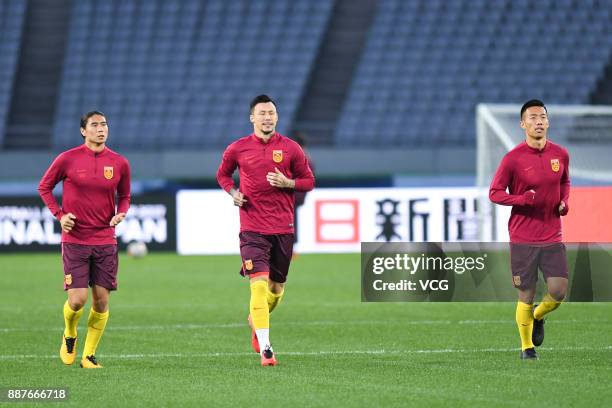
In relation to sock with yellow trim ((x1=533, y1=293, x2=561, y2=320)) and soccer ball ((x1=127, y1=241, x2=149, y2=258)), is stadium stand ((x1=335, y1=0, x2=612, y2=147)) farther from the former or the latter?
sock with yellow trim ((x1=533, y1=293, x2=561, y2=320))

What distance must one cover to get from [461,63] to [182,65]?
648 centimetres

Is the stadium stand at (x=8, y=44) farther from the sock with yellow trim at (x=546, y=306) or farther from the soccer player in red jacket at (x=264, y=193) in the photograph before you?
the sock with yellow trim at (x=546, y=306)

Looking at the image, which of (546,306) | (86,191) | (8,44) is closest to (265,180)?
(86,191)

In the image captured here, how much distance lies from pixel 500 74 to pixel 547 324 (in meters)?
18.0

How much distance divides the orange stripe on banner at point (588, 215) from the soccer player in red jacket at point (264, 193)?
4.22 metres

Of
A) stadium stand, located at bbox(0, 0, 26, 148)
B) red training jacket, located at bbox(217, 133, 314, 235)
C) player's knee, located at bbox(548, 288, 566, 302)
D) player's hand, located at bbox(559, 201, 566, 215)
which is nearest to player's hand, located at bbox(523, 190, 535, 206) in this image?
player's hand, located at bbox(559, 201, 566, 215)

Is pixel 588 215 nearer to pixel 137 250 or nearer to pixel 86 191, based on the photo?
pixel 86 191

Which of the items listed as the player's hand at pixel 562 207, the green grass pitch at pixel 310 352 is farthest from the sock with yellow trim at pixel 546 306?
the player's hand at pixel 562 207

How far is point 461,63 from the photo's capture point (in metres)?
29.3

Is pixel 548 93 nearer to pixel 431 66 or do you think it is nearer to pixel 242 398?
pixel 431 66

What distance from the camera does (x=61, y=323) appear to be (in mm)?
12180

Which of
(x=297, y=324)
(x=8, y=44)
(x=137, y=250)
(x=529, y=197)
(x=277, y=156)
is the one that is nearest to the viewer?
(x=529, y=197)

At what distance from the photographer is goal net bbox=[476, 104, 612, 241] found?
61.4ft

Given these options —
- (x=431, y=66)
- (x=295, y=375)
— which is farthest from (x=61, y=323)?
(x=431, y=66)
